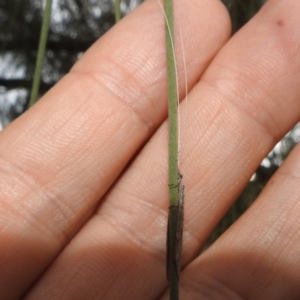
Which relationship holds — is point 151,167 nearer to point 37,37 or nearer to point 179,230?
point 179,230

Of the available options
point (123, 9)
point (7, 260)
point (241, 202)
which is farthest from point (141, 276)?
point (123, 9)

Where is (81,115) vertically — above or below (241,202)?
above

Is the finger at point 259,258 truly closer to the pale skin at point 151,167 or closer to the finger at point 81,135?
the pale skin at point 151,167

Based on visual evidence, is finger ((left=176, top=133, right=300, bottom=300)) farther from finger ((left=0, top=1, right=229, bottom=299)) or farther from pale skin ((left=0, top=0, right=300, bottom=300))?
finger ((left=0, top=1, right=229, bottom=299))

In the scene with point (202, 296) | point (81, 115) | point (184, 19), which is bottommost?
point (202, 296)

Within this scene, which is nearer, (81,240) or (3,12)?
(81,240)

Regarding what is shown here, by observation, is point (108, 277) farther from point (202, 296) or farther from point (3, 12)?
point (3, 12)

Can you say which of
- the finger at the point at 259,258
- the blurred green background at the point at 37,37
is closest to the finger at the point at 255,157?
the finger at the point at 259,258

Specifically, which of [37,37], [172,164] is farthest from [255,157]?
[37,37]
